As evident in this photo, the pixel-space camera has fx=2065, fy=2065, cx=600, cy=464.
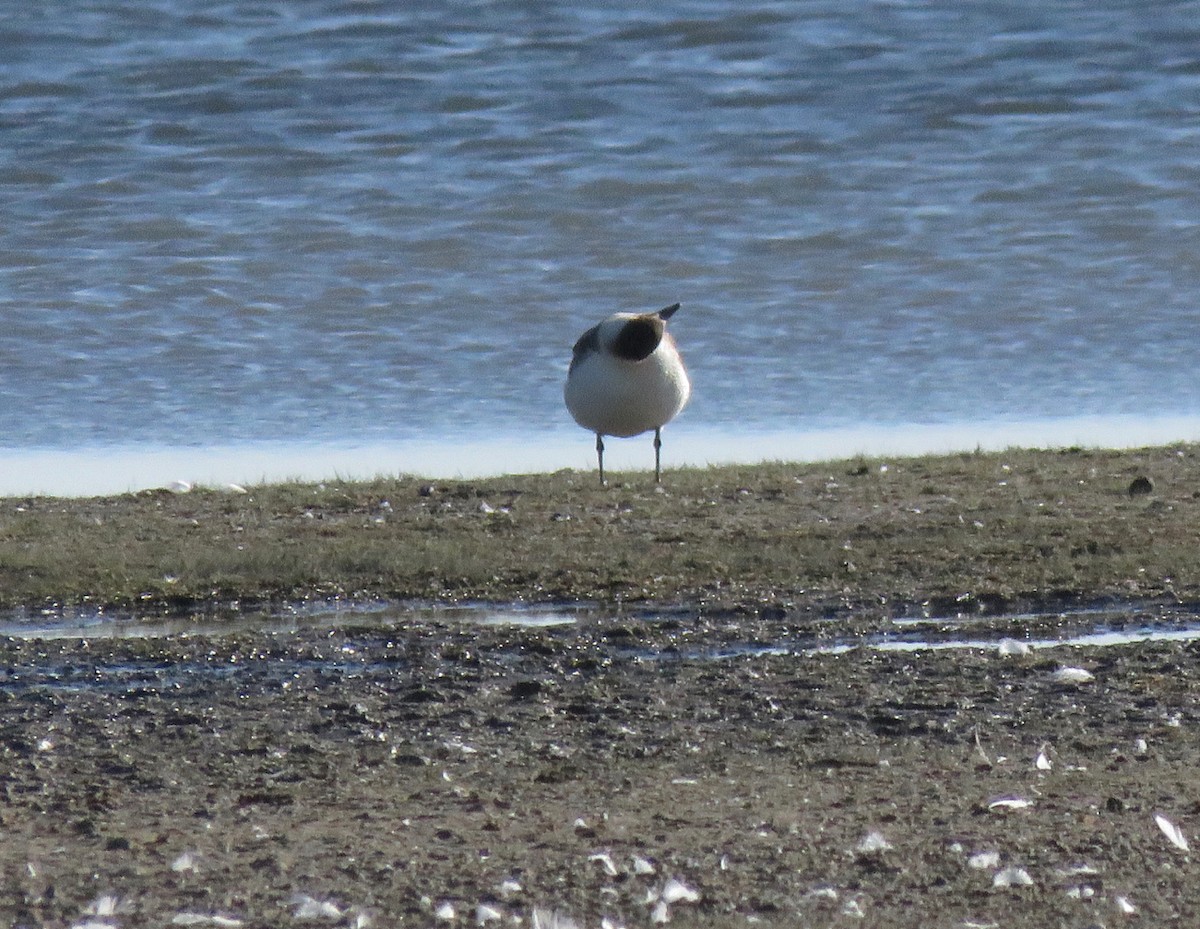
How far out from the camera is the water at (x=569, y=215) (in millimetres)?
14305

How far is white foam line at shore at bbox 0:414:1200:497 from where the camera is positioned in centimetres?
1120

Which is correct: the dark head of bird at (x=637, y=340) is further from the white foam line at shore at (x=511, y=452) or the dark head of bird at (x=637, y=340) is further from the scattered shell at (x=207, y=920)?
the scattered shell at (x=207, y=920)

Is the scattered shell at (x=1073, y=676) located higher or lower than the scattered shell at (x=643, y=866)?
lower

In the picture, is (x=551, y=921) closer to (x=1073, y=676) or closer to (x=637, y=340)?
(x=1073, y=676)

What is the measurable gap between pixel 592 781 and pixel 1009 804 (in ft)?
3.19

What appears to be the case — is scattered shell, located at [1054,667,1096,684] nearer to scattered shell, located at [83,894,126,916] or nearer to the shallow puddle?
the shallow puddle

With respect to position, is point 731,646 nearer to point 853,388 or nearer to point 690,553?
point 690,553

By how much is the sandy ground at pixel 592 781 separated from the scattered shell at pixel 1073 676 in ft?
0.03


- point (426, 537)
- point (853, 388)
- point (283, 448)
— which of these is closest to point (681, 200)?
point (853, 388)

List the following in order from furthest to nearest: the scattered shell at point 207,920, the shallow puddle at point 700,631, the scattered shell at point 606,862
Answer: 1. the shallow puddle at point 700,631
2. the scattered shell at point 606,862
3. the scattered shell at point 207,920

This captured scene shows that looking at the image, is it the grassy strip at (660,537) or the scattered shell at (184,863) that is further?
the grassy strip at (660,537)

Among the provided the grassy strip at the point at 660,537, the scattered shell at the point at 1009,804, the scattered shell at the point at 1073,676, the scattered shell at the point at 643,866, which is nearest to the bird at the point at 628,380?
the grassy strip at the point at 660,537

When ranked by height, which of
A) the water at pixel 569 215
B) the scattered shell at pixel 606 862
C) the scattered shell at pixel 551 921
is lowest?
the water at pixel 569 215

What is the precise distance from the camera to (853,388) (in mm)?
14375
